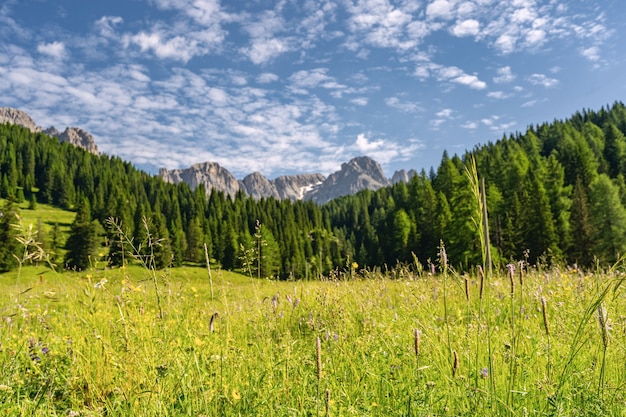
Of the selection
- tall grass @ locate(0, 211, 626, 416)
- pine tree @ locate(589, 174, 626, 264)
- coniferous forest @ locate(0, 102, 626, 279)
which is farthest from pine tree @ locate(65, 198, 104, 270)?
pine tree @ locate(589, 174, 626, 264)

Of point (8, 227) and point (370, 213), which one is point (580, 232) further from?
point (370, 213)

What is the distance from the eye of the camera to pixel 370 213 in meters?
147

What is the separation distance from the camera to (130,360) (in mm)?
2732

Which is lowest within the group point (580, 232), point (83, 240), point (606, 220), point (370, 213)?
point (580, 232)

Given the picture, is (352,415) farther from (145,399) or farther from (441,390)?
(145,399)

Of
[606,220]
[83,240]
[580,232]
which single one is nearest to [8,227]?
[580,232]

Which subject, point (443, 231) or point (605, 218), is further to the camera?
point (443, 231)

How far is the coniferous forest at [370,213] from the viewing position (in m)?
8.10

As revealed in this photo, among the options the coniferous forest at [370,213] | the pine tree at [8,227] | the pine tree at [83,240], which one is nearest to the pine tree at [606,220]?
the coniferous forest at [370,213]

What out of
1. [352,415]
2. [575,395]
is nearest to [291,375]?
[352,415]

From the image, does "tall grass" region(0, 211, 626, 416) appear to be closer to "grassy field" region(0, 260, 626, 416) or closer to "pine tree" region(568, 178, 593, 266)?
"grassy field" region(0, 260, 626, 416)

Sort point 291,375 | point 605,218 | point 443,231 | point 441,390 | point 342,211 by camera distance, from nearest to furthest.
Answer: point 441,390 → point 291,375 → point 605,218 → point 443,231 → point 342,211

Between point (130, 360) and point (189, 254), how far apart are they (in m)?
98.3

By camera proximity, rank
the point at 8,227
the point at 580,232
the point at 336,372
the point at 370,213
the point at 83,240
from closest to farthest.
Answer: the point at 336,372, the point at 8,227, the point at 580,232, the point at 83,240, the point at 370,213
